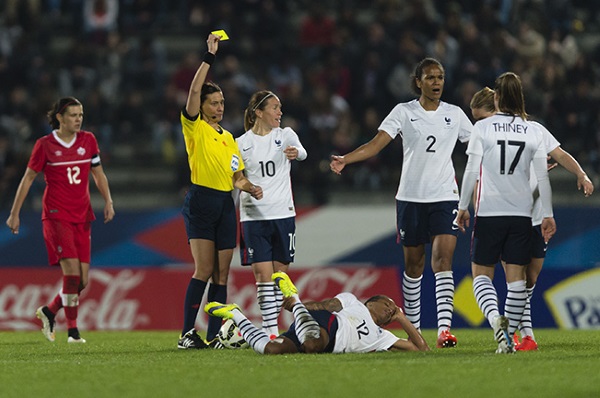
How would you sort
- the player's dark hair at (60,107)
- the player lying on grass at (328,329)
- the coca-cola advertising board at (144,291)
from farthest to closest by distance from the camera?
1. the coca-cola advertising board at (144,291)
2. the player's dark hair at (60,107)
3. the player lying on grass at (328,329)

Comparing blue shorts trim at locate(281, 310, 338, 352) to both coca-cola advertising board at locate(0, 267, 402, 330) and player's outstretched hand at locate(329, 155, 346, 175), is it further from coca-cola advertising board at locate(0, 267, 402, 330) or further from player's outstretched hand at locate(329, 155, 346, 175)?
coca-cola advertising board at locate(0, 267, 402, 330)

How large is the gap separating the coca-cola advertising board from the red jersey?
3.90 meters

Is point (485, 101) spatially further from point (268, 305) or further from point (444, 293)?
point (268, 305)

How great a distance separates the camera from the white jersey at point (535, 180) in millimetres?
9648

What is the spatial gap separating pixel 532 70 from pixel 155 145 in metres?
6.29

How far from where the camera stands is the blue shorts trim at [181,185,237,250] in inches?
419

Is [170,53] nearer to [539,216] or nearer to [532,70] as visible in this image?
[532,70]

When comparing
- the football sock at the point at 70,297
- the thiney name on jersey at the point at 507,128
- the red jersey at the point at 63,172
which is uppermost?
the thiney name on jersey at the point at 507,128

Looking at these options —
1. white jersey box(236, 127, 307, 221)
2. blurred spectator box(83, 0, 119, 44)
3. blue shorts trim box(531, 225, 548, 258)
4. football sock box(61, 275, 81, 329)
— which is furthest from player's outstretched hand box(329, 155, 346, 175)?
blurred spectator box(83, 0, 119, 44)

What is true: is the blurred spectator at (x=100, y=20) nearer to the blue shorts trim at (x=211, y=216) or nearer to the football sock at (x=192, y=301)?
the blue shorts trim at (x=211, y=216)

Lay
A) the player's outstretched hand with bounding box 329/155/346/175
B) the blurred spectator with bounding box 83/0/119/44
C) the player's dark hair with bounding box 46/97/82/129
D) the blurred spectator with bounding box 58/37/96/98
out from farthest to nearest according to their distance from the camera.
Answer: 1. the blurred spectator with bounding box 83/0/119/44
2. the blurred spectator with bounding box 58/37/96/98
3. the player's dark hair with bounding box 46/97/82/129
4. the player's outstretched hand with bounding box 329/155/346/175

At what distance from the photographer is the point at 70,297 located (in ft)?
40.4

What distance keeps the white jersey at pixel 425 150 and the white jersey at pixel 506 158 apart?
4.12 feet

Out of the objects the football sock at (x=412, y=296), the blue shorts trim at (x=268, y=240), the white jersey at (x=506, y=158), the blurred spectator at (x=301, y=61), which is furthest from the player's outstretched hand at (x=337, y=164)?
the blurred spectator at (x=301, y=61)
